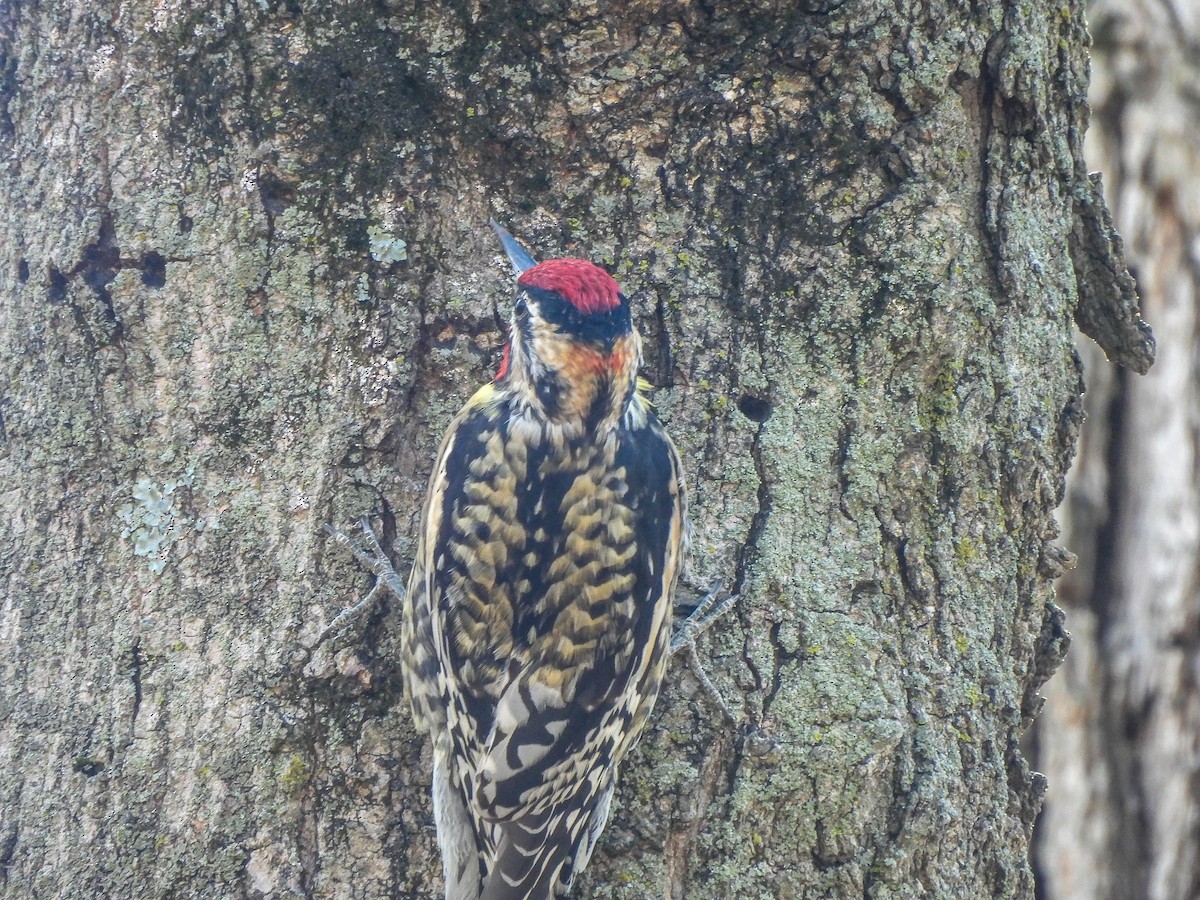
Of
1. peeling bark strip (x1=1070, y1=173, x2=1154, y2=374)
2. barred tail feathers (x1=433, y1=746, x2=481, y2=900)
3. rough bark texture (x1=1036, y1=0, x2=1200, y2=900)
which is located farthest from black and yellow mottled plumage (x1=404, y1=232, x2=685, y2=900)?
rough bark texture (x1=1036, y1=0, x2=1200, y2=900)

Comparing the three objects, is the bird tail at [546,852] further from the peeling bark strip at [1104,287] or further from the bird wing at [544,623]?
the peeling bark strip at [1104,287]

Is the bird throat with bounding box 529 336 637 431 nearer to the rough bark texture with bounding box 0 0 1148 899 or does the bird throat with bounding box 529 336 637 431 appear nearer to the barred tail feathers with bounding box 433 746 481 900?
the rough bark texture with bounding box 0 0 1148 899

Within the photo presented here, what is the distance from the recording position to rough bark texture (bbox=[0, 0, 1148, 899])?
2371mm

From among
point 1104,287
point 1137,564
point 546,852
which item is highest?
point 1104,287

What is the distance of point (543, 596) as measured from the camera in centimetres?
248

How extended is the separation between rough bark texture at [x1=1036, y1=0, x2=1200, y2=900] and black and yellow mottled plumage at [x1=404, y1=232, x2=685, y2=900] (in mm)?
2585

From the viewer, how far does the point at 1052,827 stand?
4.32 m

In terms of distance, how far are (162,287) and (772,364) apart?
1.41 m

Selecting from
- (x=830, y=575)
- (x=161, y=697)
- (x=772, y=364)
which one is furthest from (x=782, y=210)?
(x=161, y=697)

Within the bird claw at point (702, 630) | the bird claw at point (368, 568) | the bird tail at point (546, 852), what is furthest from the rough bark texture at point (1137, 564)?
the bird claw at point (368, 568)

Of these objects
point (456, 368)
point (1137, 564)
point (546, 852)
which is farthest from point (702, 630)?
point (1137, 564)

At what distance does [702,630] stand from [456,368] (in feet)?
2.69

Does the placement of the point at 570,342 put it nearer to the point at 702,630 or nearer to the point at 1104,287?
the point at 702,630

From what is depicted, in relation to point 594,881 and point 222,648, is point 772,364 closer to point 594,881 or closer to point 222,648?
point 594,881
